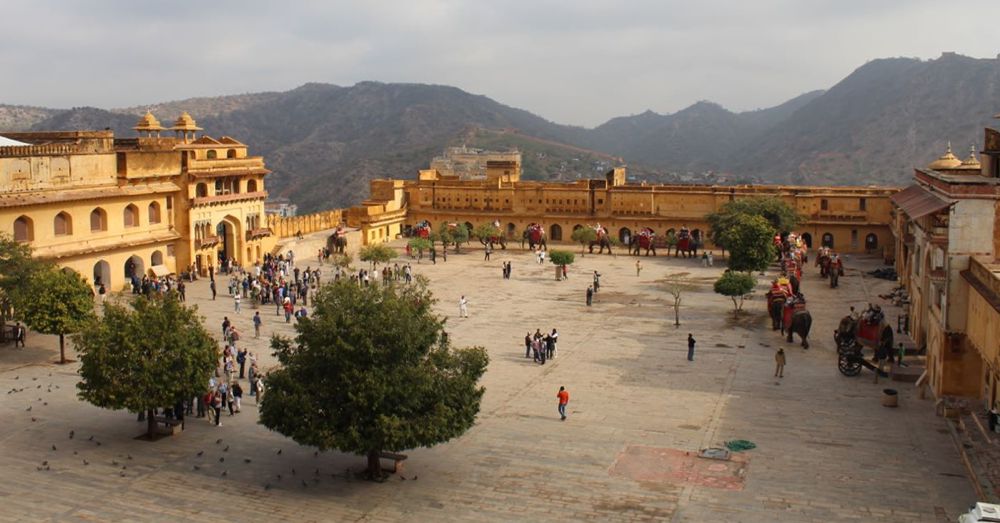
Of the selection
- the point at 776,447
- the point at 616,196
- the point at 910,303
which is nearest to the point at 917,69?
the point at 616,196

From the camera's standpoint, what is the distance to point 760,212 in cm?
4809

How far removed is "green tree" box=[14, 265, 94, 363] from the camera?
24688mm

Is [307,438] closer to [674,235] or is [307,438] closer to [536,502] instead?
[536,502]

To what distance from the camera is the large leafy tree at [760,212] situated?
156ft

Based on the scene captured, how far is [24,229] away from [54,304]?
362 inches

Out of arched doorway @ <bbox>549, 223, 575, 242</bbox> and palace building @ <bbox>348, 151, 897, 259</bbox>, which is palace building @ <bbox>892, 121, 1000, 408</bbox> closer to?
palace building @ <bbox>348, 151, 897, 259</bbox>

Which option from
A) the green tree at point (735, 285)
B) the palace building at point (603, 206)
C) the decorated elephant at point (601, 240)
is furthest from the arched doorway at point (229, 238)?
the green tree at point (735, 285)

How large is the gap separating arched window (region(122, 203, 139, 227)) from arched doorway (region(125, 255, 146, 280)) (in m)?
1.32

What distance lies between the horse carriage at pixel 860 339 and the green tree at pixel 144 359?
52.1 ft

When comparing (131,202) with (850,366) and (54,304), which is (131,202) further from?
(850,366)

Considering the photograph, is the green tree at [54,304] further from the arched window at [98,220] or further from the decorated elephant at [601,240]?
the decorated elephant at [601,240]

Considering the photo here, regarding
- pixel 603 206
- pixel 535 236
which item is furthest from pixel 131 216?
pixel 603 206

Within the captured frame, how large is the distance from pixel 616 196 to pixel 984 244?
35.5 meters

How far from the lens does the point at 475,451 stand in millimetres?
18703
